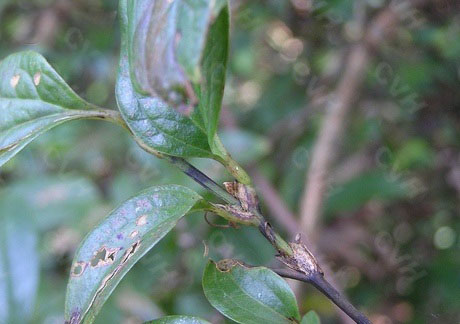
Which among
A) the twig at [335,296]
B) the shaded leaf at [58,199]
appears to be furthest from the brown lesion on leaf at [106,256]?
the shaded leaf at [58,199]

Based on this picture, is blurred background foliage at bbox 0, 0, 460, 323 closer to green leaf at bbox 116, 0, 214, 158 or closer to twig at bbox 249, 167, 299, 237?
twig at bbox 249, 167, 299, 237

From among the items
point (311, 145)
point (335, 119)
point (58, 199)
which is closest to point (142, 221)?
point (58, 199)

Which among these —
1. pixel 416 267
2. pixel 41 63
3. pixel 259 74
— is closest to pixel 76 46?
pixel 259 74

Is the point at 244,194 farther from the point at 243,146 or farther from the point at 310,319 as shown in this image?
the point at 243,146

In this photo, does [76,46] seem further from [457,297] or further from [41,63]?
[41,63]

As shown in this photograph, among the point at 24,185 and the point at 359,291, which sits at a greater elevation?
the point at 24,185

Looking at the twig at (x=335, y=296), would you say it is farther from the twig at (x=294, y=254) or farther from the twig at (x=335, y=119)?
the twig at (x=335, y=119)
